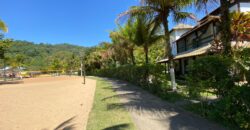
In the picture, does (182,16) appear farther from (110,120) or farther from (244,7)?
(244,7)

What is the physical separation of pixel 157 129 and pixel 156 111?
2287mm

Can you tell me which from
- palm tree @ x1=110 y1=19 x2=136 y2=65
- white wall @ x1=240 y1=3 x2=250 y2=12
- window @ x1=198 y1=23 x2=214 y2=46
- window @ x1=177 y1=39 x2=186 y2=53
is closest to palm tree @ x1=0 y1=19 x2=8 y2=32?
palm tree @ x1=110 y1=19 x2=136 y2=65

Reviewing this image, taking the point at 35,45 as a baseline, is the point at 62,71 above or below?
below

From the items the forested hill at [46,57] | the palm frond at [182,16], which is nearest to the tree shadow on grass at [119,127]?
the palm frond at [182,16]

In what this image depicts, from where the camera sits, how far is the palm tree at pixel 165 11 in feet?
41.0

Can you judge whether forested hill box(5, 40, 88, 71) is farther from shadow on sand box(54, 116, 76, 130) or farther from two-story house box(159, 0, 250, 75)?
shadow on sand box(54, 116, 76, 130)

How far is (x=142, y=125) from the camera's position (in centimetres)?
676

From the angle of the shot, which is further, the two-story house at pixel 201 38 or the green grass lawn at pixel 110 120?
the two-story house at pixel 201 38

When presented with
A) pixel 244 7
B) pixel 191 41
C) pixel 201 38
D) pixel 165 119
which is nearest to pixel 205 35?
pixel 201 38

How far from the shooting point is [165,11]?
1320 centimetres

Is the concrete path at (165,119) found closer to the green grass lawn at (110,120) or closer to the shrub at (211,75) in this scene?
the green grass lawn at (110,120)

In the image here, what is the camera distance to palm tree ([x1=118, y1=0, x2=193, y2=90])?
12.5m

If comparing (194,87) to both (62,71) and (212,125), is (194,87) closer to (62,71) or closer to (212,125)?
(212,125)

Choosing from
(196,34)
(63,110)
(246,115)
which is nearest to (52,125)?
(63,110)
